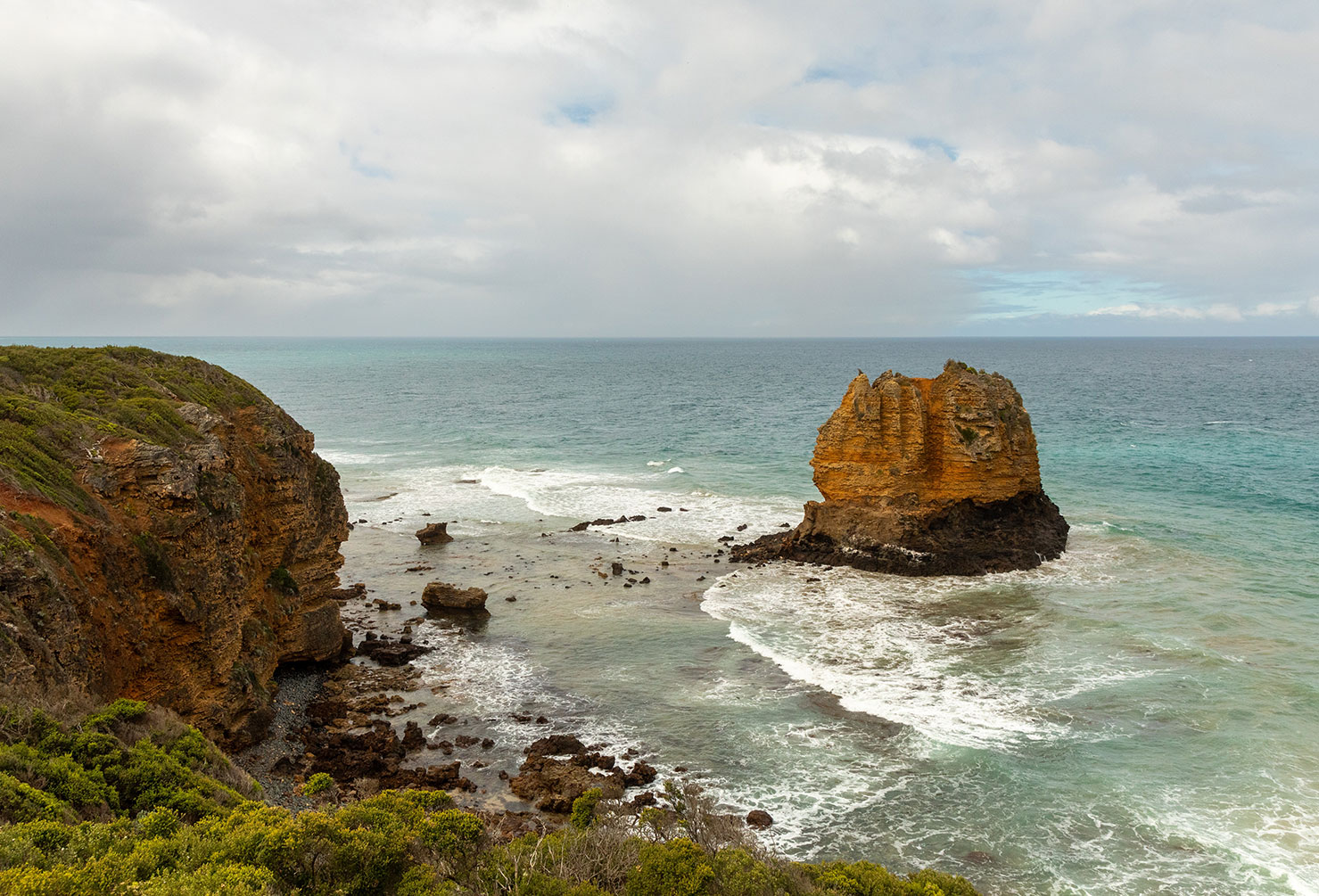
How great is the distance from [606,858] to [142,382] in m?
19.2

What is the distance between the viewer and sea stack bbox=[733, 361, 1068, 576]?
116ft

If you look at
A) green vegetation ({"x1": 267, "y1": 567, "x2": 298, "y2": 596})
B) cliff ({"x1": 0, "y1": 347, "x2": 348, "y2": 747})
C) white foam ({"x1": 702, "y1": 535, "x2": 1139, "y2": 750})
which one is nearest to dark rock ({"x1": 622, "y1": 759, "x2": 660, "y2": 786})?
white foam ({"x1": 702, "y1": 535, "x2": 1139, "y2": 750})

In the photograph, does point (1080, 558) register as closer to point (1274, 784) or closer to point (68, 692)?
point (1274, 784)

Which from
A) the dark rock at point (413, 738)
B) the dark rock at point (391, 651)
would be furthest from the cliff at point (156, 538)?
the dark rock at point (413, 738)

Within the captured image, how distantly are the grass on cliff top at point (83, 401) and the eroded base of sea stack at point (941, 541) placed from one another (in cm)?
2353

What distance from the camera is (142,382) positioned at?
22.8m

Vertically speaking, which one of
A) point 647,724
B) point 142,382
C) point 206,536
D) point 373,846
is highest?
point 142,382

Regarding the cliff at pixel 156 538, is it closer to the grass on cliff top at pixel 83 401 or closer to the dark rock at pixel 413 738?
the grass on cliff top at pixel 83 401

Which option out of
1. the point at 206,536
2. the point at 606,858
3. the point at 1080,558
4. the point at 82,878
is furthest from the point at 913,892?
the point at 1080,558

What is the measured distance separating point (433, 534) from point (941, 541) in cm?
2464

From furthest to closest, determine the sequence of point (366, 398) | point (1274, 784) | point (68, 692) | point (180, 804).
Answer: point (366, 398) < point (1274, 784) < point (68, 692) < point (180, 804)

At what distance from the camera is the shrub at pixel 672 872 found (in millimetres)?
11219

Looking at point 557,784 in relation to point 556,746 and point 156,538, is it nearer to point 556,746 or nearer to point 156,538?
point 556,746

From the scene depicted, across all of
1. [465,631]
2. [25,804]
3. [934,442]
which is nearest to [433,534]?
[465,631]
